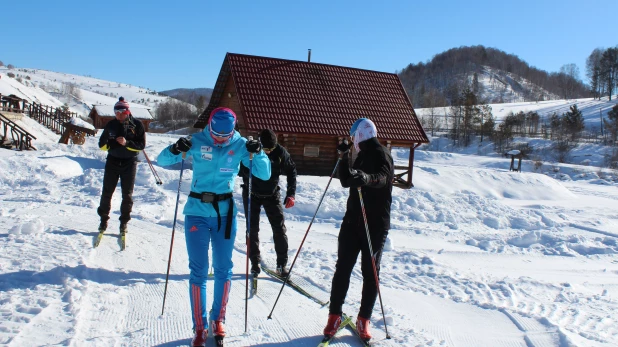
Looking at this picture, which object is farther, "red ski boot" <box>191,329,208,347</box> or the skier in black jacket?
the skier in black jacket

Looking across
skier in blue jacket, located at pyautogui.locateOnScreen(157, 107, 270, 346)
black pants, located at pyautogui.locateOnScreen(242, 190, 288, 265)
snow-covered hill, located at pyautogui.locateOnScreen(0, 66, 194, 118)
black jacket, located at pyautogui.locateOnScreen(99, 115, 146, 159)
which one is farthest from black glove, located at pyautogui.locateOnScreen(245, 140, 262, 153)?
snow-covered hill, located at pyautogui.locateOnScreen(0, 66, 194, 118)

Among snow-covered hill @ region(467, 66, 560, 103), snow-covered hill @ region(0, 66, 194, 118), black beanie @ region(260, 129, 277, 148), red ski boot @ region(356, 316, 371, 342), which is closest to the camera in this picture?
red ski boot @ region(356, 316, 371, 342)

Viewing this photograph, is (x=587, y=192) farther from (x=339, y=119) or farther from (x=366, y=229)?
(x=366, y=229)

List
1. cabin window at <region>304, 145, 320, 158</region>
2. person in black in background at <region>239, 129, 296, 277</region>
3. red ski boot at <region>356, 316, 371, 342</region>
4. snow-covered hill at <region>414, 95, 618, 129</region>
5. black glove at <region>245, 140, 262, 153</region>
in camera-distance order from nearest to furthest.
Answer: black glove at <region>245, 140, 262, 153</region> → red ski boot at <region>356, 316, 371, 342</region> → person in black in background at <region>239, 129, 296, 277</region> → cabin window at <region>304, 145, 320, 158</region> → snow-covered hill at <region>414, 95, 618, 129</region>

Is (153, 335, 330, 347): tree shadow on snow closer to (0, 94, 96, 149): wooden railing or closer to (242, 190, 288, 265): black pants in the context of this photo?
(242, 190, 288, 265): black pants

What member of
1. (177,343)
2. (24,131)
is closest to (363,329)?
(177,343)

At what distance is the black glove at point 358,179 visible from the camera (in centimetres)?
354

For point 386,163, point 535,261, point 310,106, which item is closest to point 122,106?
point 386,163

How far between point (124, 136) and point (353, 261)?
3617 millimetres

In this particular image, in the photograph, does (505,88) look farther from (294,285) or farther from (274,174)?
(294,285)

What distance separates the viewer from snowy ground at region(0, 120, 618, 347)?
400 centimetres

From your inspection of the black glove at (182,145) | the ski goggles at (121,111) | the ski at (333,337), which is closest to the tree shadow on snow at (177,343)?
the ski at (333,337)

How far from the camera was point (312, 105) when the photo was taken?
18359 millimetres

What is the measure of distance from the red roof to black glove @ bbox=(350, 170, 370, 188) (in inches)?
521
